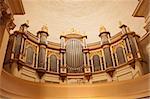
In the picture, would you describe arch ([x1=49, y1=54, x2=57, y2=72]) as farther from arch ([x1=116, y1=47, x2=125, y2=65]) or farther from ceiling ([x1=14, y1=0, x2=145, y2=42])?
arch ([x1=116, y1=47, x2=125, y2=65])

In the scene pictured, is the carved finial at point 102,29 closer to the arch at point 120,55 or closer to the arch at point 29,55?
the arch at point 120,55

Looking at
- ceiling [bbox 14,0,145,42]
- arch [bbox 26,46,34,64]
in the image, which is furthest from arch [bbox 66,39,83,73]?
arch [bbox 26,46,34,64]

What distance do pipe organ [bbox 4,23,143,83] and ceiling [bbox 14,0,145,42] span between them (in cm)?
89

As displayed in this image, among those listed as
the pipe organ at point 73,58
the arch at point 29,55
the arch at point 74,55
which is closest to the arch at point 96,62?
the pipe organ at point 73,58

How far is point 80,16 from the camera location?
1231 centimetres

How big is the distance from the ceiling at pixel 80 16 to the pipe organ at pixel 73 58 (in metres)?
0.89

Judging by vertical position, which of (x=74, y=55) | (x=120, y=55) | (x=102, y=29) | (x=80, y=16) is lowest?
(x=120, y=55)

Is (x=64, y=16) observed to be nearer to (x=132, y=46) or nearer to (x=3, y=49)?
(x=132, y=46)

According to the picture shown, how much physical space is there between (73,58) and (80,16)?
10.0ft

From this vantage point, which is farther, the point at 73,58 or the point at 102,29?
the point at 102,29

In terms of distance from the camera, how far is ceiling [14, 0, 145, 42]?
440 inches

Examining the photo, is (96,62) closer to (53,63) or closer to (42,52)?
(53,63)

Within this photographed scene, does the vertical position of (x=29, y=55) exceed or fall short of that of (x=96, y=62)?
it exceeds it

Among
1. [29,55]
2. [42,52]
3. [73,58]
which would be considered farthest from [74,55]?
[29,55]
